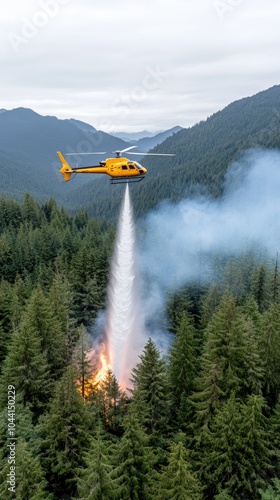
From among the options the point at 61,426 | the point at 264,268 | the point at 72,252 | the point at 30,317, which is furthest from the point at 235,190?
the point at 61,426

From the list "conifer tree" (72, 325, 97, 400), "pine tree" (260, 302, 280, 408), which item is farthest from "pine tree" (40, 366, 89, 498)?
"pine tree" (260, 302, 280, 408)

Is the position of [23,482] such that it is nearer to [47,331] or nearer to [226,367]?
[226,367]

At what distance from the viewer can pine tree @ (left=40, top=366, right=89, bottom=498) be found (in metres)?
28.7

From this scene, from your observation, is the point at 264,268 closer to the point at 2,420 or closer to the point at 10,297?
the point at 10,297

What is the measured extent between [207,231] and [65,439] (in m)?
63.2

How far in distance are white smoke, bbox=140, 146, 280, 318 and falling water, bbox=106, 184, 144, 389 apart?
2.21 metres

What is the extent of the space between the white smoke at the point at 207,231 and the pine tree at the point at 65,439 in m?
31.9

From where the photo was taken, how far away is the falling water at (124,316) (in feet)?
181

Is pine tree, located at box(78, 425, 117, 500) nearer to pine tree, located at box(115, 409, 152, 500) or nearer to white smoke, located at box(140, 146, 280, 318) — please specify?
pine tree, located at box(115, 409, 152, 500)

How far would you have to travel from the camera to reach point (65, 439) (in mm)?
29031

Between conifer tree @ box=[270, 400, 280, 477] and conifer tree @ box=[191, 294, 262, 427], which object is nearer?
conifer tree @ box=[270, 400, 280, 477]

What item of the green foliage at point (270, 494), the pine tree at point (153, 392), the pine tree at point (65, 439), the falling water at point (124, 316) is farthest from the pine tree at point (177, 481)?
the falling water at point (124, 316)

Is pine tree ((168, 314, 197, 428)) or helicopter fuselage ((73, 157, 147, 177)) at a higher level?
helicopter fuselage ((73, 157, 147, 177))

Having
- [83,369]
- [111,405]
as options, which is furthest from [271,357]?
[83,369]
